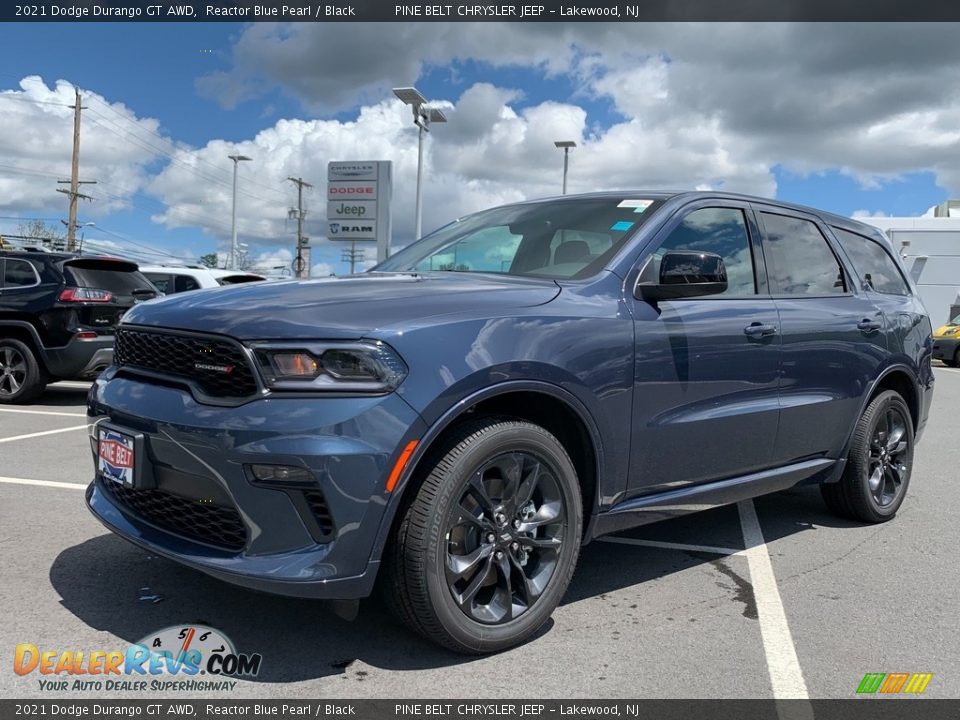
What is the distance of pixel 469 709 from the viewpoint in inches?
99.7

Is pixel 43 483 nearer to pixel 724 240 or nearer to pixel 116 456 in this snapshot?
pixel 116 456

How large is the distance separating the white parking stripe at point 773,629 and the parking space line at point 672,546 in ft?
0.36

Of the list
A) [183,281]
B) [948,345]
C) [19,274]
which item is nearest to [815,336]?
[19,274]

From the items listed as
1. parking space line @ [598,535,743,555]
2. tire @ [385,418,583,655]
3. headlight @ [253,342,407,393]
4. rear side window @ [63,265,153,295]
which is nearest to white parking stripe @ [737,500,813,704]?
parking space line @ [598,535,743,555]

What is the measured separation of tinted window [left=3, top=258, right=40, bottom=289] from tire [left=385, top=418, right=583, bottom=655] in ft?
26.4

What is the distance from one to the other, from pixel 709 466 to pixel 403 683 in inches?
68.5

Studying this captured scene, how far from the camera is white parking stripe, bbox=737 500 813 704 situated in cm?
276

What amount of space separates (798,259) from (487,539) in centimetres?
264

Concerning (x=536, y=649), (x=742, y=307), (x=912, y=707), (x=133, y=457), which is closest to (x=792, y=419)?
(x=742, y=307)

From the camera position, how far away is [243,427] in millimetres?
2510

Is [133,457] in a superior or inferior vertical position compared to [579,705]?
superior

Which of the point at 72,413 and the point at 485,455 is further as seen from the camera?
the point at 72,413

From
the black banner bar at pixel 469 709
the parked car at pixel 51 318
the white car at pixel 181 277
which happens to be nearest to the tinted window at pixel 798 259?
the black banner bar at pixel 469 709

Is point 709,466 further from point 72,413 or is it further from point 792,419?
point 72,413
